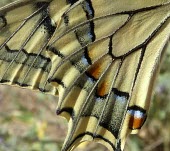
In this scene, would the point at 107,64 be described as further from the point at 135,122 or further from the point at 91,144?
the point at 91,144

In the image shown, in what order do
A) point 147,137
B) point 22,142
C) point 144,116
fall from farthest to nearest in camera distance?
point 147,137 < point 22,142 < point 144,116

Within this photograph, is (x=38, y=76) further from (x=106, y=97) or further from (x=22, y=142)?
(x=22, y=142)

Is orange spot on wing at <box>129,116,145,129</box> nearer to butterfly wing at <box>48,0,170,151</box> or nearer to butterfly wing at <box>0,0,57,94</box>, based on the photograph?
butterfly wing at <box>48,0,170,151</box>

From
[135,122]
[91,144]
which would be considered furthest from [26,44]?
[91,144]

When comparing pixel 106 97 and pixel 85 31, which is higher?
pixel 85 31

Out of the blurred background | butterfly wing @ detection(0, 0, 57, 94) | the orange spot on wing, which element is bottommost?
the orange spot on wing

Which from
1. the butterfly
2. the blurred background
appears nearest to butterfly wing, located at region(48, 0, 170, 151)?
the butterfly

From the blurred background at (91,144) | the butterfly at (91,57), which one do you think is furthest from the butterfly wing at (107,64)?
the blurred background at (91,144)

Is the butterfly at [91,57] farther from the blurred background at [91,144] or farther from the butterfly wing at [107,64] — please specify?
the blurred background at [91,144]

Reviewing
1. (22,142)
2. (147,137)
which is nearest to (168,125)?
(147,137)
